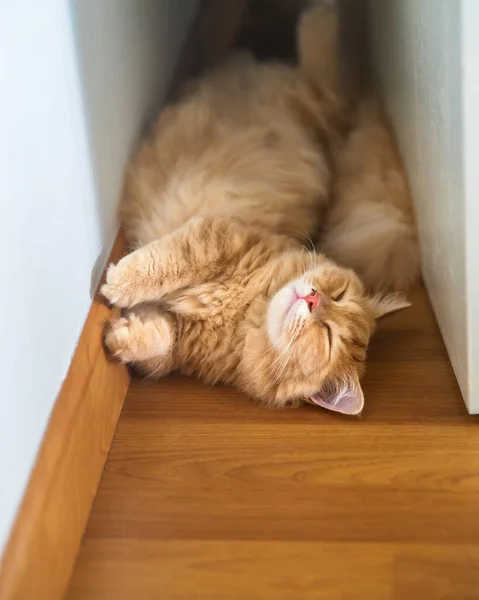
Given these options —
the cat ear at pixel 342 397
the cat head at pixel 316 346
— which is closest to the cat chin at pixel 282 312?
the cat head at pixel 316 346

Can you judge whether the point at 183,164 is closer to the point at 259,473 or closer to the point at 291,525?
the point at 259,473

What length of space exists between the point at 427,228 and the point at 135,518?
815mm

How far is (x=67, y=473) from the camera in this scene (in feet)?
3.35

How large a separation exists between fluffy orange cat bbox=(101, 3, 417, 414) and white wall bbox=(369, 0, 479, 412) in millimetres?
124

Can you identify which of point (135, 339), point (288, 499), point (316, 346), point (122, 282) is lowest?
point (288, 499)

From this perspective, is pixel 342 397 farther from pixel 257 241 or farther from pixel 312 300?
pixel 257 241

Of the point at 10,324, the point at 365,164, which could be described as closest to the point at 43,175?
the point at 10,324

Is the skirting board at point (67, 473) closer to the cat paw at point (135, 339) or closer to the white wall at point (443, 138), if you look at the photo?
the cat paw at point (135, 339)

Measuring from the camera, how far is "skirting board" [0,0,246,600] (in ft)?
2.88

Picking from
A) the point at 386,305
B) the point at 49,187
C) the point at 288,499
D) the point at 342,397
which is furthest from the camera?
the point at 386,305

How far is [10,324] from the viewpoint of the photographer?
33.3 inches

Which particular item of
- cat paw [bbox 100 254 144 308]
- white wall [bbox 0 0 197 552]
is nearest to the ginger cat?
cat paw [bbox 100 254 144 308]

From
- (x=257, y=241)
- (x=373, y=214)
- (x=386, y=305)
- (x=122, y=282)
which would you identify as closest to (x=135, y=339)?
(x=122, y=282)

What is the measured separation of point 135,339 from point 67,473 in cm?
29
